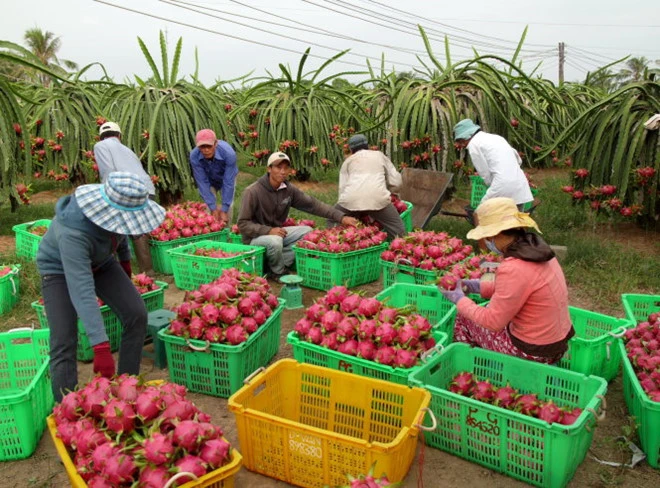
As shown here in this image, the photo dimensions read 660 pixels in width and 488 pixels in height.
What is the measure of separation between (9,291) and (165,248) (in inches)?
58.9

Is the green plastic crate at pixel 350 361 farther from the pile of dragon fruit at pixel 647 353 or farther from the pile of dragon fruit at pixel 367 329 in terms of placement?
the pile of dragon fruit at pixel 647 353

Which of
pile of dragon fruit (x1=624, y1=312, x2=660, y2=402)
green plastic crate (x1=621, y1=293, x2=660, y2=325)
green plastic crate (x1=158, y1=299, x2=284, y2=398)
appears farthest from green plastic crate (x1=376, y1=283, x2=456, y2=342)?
green plastic crate (x1=621, y1=293, x2=660, y2=325)

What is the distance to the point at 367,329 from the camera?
3.15 m

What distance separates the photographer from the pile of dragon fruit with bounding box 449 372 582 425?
8.69 feet

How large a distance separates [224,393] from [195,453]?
49.0 inches

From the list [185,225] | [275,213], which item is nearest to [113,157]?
[185,225]

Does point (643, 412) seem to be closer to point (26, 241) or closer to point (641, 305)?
point (641, 305)

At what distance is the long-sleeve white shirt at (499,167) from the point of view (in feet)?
17.8

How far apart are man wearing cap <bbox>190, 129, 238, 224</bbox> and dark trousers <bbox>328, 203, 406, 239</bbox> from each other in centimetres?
133

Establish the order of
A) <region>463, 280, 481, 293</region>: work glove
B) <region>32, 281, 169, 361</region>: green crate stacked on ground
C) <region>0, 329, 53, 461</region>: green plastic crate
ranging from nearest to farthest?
<region>0, 329, 53, 461</region>: green plastic crate → <region>463, 280, 481, 293</region>: work glove → <region>32, 281, 169, 361</region>: green crate stacked on ground

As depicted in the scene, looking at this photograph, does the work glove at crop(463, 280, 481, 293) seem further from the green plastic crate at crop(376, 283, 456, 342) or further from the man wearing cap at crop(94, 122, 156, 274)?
the man wearing cap at crop(94, 122, 156, 274)

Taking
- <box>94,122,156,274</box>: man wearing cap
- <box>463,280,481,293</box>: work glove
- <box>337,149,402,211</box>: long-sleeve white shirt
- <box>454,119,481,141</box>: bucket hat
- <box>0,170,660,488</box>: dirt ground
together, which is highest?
<box>454,119,481,141</box>: bucket hat

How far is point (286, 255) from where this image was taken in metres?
5.71

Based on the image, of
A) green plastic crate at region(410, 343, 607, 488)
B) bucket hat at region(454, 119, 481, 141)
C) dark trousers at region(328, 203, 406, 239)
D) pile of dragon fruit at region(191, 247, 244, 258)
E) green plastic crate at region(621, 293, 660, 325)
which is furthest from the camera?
dark trousers at region(328, 203, 406, 239)
